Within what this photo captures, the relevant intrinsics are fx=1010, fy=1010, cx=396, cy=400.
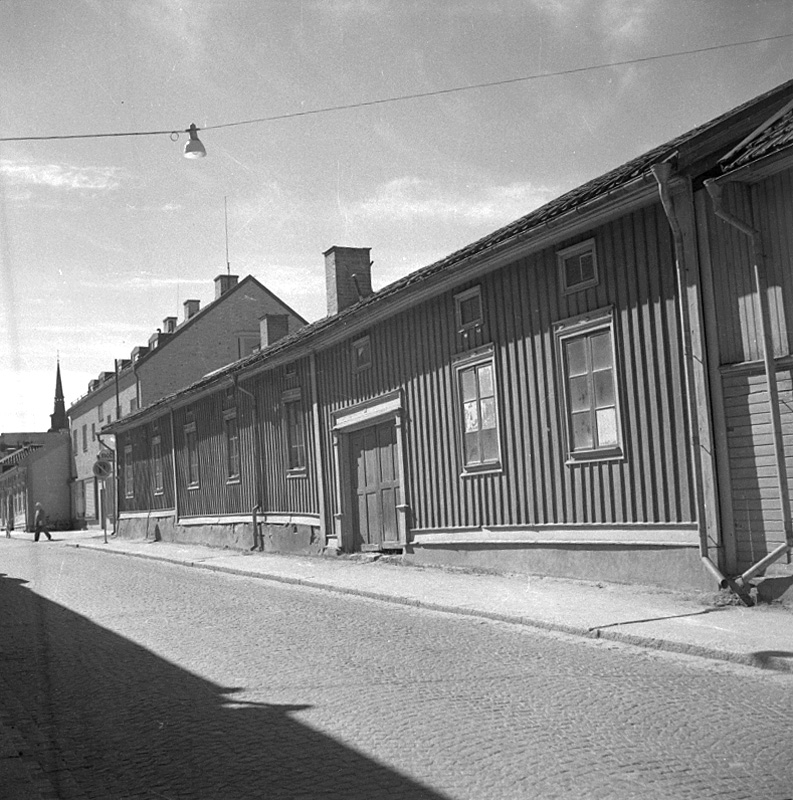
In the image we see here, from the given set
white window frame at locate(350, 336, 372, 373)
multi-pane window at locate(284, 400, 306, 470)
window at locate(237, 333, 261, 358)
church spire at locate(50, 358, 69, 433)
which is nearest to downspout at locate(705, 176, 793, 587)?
white window frame at locate(350, 336, 372, 373)

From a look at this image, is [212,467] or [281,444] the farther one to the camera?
[212,467]

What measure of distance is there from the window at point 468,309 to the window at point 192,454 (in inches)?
603

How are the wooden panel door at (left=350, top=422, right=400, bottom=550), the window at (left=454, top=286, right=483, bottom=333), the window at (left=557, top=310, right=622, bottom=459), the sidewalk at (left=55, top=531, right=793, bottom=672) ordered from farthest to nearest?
1. the wooden panel door at (left=350, top=422, right=400, bottom=550)
2. the window at (left=454, top=286, right=483, bottom=333)
3. the window at (left=557, top=310, right=622, bottom=459)
4. the sidewalk at (left=55, top=531, right=793, bottom=672)

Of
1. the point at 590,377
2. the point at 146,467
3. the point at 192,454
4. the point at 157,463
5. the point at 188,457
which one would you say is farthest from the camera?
the point at 146,467

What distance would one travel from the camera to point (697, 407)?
36.1 ft

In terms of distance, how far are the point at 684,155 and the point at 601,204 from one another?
1.22 meters

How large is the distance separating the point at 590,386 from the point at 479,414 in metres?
2.66

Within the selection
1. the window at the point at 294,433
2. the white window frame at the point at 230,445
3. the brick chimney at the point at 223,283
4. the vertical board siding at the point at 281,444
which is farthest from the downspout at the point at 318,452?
the brick chimney at the point at 223,283

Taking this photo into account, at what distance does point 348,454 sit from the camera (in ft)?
64.6

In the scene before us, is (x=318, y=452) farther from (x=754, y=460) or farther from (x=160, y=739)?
(x=160, y=739)

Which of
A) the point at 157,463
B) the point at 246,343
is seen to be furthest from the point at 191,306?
the point at 157,463

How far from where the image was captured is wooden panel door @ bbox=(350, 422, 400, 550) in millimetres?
18000

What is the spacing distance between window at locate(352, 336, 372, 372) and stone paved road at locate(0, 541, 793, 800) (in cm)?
811

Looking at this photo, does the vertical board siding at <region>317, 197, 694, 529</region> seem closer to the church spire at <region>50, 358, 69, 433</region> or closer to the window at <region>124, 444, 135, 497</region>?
the window at <region>124, 444, 135, 497</region>
